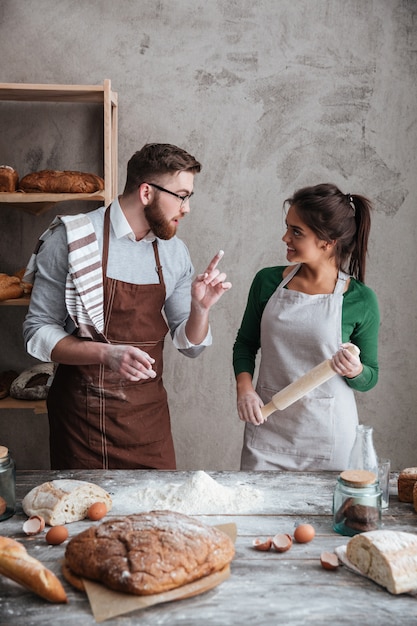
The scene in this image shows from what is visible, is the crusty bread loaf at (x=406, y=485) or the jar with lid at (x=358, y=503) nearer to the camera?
the jar with lid at (x=358, y=503)

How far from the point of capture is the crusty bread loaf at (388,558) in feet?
4.02

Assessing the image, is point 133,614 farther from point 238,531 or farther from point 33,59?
point 33,59

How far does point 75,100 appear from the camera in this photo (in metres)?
3.11

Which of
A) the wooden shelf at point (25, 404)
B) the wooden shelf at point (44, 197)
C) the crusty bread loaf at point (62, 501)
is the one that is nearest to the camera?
the crusty bread loaf at point (62, 501)

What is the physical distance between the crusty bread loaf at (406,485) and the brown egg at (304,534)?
1.13 ft

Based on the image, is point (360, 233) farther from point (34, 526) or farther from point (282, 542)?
point (34, 526)

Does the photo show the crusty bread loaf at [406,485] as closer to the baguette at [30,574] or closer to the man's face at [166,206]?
the baguette at [30,574]

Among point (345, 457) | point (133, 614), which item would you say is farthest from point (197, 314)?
point (133, 614)

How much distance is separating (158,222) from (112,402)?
663mm

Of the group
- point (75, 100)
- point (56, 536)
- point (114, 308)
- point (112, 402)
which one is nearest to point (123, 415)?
point (112, 402)

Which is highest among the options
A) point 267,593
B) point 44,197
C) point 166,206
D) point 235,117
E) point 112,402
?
point 235,117

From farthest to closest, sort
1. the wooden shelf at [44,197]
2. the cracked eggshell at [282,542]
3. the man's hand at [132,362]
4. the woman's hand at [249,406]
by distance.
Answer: the wooden shelf at [44,197]
the woman's hand at [249,406]
the man's hand at [132,362]
the cracked eggshell at [282,542]

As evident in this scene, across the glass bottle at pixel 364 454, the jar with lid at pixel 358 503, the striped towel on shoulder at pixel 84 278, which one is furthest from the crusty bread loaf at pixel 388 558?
the striped towel on shoulder at pixel 84 278

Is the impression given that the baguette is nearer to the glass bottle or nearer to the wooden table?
the wooden table
